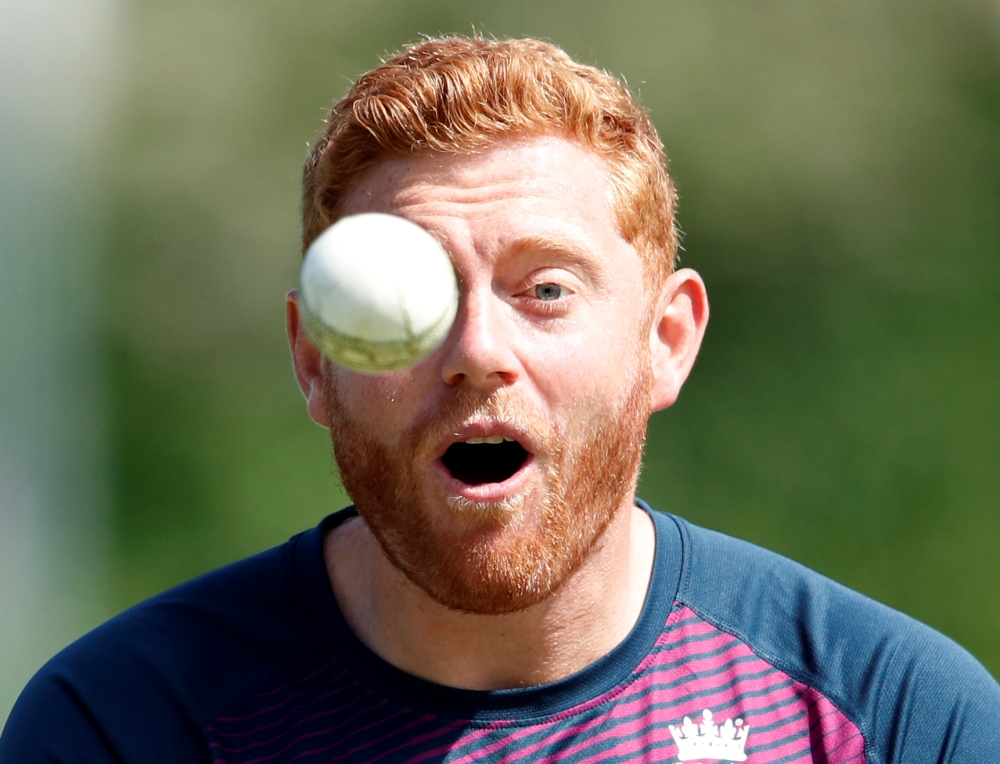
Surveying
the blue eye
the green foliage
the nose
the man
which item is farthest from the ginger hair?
the green foliage

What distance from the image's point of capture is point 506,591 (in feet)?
10.8

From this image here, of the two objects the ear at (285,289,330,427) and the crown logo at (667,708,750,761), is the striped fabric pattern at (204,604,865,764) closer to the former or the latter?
the crown logo at (667,708,750,761)

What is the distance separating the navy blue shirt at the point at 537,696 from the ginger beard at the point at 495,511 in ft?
0.84

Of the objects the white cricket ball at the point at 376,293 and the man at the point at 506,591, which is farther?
the man at the point at 506,591

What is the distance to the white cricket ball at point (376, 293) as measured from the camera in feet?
9.72

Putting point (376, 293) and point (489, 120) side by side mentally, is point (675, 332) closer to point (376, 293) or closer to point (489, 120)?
point (489, 120)

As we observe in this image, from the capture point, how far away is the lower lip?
323 cm

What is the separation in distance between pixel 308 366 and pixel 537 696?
1130 mm

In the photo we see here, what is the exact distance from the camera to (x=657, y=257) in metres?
3.75

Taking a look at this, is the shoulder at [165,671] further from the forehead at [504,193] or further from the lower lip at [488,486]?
the forehead at [504,193]

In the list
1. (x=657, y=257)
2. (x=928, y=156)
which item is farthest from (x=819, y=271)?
(x=657, y=257)

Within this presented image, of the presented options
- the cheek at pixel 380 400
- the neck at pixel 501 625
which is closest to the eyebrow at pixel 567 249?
the cheek at pixel 380 400

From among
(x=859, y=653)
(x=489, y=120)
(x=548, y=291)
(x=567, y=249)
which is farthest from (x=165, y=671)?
(x=859, y=653)

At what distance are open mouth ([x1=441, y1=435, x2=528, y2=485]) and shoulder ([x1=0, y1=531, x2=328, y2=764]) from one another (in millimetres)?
563
